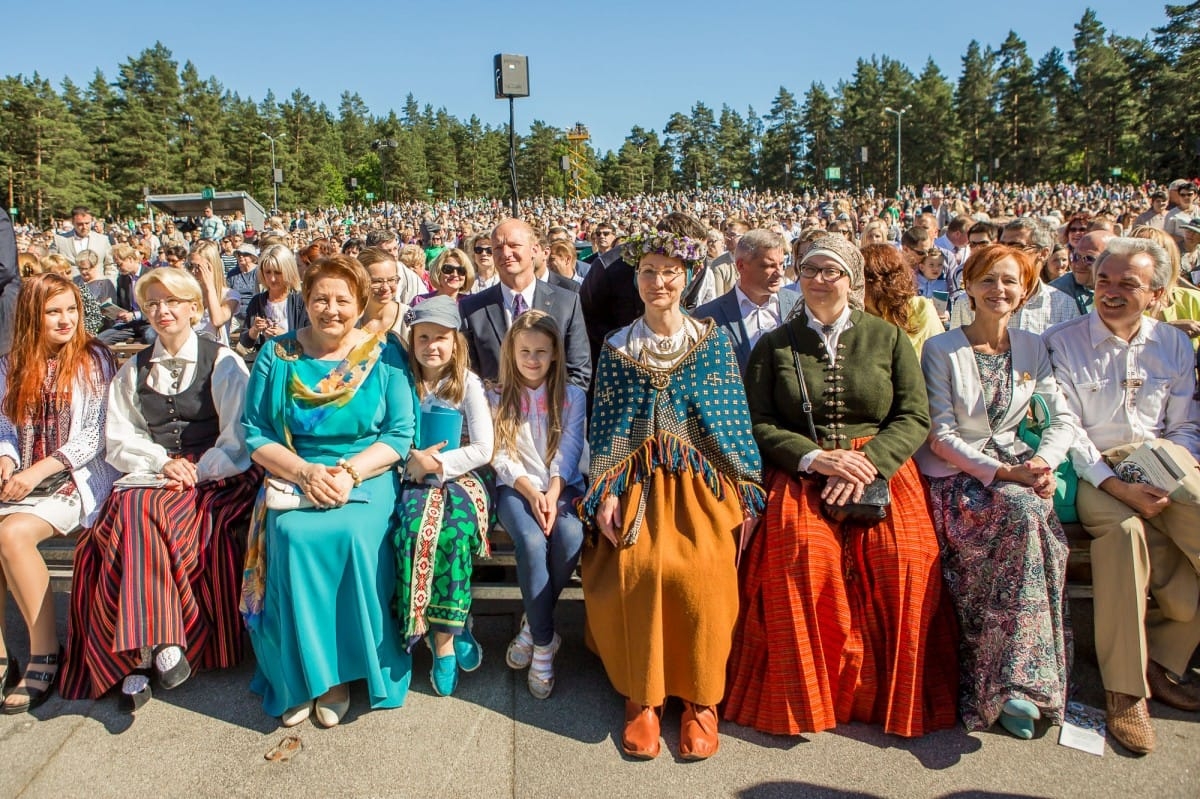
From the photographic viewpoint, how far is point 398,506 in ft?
10.7

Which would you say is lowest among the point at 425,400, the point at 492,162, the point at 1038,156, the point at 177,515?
the point at 177,515

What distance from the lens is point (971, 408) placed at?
3316 mm

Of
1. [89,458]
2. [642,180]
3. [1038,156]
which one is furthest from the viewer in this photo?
[642,180]

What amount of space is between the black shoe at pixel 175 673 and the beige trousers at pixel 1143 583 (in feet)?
11.6

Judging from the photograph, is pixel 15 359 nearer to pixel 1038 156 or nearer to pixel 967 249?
pixel 967 249

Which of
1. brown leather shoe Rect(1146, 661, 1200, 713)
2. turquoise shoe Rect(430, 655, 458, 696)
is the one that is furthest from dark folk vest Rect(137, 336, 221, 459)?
brown leather shoe Rect(1146, 661, 1200, 713)

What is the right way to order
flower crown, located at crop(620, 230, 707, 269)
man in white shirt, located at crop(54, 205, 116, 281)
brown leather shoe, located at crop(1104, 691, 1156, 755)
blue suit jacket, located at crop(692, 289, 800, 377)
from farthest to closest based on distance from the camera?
man in white shirt, located at crop(54, 205, 116, 281) → blue suit jacket, located at crop(692, 289, 800, 377) → flower crown, located at crop(620, 230, 707, 269) → brown leather shoe, located at crop(1104, 691, 1156, 755)

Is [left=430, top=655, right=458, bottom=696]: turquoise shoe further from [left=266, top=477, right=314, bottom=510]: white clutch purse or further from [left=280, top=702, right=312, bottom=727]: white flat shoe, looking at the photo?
[left=266, top=477, right=314, bottom=510]: white clutch purse

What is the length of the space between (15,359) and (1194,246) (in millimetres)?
7378

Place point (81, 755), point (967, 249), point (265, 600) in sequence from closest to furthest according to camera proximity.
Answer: point (81, 755) < point (265, 600) < point (967, 249)

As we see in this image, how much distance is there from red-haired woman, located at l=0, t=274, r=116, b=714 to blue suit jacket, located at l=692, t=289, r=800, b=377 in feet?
9.64

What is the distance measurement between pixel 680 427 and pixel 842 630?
3.19ft

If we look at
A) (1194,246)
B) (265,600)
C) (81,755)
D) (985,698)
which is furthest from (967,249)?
(81,755)

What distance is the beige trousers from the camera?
2.90 m
